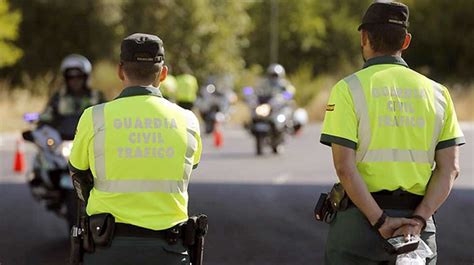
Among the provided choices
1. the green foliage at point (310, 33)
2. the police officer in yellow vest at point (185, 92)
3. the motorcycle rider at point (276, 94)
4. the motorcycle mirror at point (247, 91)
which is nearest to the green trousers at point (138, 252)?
the motorcycle mirror at point (247, 91)

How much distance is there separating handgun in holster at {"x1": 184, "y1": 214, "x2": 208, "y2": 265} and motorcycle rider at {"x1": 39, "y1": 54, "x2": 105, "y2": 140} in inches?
253

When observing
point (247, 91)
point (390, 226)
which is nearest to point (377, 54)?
point (390, 226)

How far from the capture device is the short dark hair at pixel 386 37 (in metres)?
5.12

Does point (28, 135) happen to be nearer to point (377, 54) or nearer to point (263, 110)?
point (377, 54)

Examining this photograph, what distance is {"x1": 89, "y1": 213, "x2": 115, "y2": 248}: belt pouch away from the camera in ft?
16.2

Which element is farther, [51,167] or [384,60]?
[51,167]

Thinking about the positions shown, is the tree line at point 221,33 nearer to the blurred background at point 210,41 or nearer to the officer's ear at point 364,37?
the blurred background at point 210,41

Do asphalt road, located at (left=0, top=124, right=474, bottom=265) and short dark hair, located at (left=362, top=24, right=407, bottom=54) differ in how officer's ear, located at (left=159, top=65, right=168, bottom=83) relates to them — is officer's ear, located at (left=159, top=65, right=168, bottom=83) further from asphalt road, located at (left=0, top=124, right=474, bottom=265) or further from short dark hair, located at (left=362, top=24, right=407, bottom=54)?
asphalt road, located at (left=0, top=124, right=474, bottom=265)

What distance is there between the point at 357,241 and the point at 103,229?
1.04 meters

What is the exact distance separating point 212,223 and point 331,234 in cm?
805

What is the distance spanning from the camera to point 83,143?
507 cm

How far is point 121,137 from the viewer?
5.02 meters

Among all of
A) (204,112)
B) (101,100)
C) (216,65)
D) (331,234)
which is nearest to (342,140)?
(331,234)

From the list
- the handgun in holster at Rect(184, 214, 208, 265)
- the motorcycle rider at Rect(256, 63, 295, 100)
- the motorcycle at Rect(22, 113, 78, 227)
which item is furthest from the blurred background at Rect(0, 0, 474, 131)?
the handgun in holster at Rect(184, 214, 208, 265)
